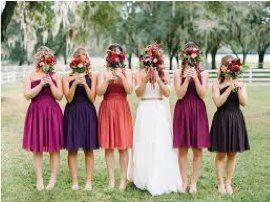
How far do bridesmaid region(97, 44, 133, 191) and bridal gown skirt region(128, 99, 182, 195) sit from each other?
0.57 ft

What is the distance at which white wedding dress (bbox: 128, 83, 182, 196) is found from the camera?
18.9 ft

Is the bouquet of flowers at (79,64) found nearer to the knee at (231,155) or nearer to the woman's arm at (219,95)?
the woman's arm at (219,95)

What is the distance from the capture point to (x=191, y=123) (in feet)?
18.8

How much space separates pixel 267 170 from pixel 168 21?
2408 centimetres

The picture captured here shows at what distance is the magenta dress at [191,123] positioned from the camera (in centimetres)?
570

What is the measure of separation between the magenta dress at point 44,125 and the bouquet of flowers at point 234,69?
2019 mm

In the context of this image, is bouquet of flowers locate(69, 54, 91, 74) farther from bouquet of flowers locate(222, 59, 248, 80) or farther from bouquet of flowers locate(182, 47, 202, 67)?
bouquet of flowers locate(222, 59, 248, 80)

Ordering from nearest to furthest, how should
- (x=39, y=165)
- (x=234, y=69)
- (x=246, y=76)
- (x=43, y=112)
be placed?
(x=234, y=69), (x=43, y=112), (x=39, y=165), (x=246, y=76)

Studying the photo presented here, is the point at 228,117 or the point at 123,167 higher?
the point at 228,117

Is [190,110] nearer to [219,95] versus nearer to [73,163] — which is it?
[219,95]

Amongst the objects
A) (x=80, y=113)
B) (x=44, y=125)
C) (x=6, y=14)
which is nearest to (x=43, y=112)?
(x=44, y=125)

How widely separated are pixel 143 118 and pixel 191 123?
575 mm

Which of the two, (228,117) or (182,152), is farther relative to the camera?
(182,152)

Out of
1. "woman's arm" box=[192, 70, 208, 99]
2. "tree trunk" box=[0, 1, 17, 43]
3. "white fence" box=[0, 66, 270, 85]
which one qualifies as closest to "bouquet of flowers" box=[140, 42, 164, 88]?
"woman's arm" box=[192, 70, 208, 99]
